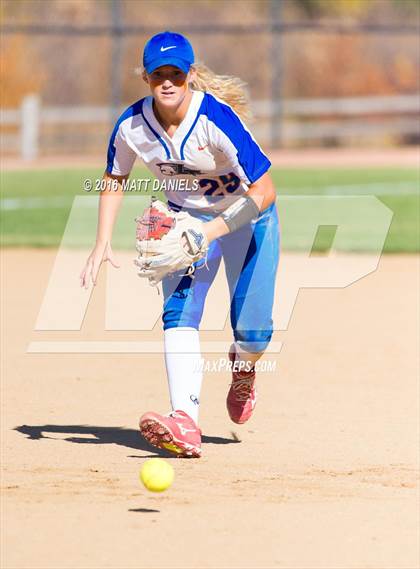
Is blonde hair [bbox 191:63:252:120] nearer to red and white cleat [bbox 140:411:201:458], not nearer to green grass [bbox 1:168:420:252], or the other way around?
red and white cleat [bbox 140:411:201:458]

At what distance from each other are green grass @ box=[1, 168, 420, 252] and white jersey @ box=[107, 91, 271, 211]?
8065mm

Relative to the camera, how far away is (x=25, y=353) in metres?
9.71

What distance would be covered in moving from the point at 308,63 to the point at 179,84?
32.4 metres

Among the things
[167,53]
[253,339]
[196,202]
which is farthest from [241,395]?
[167,53]

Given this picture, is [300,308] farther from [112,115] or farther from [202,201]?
[112,115]

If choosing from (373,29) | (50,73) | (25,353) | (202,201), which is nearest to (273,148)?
(373,29)

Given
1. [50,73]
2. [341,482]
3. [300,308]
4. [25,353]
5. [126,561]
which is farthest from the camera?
[50,73]

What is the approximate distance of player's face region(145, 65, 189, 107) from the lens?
6.57m

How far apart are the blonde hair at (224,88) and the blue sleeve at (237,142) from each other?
0.28 metres

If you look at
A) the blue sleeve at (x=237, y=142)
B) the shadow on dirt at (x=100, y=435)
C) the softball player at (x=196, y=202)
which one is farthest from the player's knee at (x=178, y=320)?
the blue sleeve at (x=237, y=142)

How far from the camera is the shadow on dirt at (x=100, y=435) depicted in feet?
23.6

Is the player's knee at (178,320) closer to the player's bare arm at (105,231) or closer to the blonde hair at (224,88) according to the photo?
the player's bare arm at (105,231)

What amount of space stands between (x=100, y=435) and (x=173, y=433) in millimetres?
915

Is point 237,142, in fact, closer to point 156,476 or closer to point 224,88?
point 224,88
